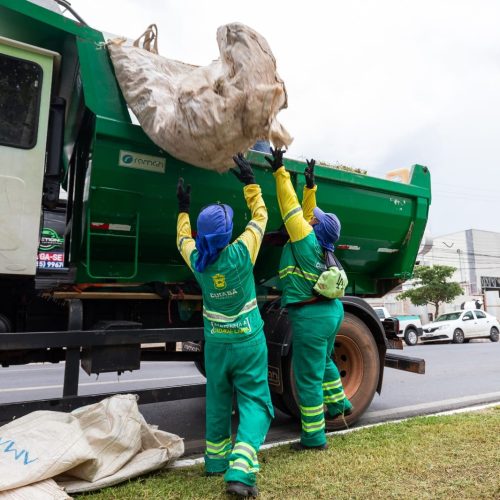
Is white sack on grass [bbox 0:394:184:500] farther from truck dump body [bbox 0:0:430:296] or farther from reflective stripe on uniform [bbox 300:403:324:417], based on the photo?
truck dump body [bbox 0:0:430:296]

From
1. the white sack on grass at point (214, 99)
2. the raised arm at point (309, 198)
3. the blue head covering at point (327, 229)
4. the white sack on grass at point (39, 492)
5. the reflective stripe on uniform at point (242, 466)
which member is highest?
the white sack on grass at point (214, 99)

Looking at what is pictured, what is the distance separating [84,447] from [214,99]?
2270mm

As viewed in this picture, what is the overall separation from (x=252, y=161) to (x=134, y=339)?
1777mm

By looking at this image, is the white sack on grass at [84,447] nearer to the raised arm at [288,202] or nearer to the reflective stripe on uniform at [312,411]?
the reflective stripe on uniform at [312,411]

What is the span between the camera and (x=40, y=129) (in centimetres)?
322

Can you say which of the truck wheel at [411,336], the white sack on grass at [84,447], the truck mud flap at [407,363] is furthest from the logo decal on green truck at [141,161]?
the truck wheel at [411,336]

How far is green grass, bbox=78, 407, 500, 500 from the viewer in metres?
2.70

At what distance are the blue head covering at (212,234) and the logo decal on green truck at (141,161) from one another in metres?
0.93

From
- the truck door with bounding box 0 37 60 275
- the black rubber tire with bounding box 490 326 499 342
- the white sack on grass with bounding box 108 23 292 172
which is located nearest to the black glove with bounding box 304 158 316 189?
the white sack on grass with bounding box 108 23 292 172

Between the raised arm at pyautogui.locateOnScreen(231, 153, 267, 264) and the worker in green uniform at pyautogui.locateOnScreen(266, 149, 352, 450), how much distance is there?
1.15 ft

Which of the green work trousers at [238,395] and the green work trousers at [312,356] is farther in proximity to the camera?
the green work trousers at [312,356]

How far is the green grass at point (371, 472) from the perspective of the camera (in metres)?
2.70

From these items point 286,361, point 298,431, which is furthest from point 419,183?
point 298,431

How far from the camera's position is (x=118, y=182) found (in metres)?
3.58
